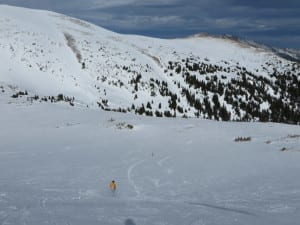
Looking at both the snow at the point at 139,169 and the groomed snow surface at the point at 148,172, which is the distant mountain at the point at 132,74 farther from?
the groomed snow surface at the point at 148,172

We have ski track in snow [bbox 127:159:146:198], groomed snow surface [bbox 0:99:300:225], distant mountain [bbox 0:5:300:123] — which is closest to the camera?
groomed snow surface [bbox 0:99:300:225]

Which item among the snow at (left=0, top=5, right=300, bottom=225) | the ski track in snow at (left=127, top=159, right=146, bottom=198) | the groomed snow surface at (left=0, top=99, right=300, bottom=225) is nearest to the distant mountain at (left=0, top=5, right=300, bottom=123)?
the snow at (left=0, top=5, right=300, bottom=225)

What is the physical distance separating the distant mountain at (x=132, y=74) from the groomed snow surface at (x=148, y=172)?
67.3ft

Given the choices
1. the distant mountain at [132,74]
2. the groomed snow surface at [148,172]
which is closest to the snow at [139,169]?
the groomed snow surface at [148,172]

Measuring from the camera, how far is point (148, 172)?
1678 cm

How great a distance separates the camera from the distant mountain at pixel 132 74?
191 ft

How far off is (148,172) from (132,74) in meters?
53.8

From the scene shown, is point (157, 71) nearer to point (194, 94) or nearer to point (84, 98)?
point (194, 94)

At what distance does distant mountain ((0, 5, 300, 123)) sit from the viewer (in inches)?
2292

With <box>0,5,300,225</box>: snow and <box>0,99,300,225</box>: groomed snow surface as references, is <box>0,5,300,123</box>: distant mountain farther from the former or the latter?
<box>0,99,300,225</box>: groomed snow surface

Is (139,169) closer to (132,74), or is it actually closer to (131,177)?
(131,177)

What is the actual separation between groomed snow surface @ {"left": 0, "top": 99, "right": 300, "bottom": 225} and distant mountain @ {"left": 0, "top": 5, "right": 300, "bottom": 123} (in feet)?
67.3

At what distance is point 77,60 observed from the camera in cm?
7006

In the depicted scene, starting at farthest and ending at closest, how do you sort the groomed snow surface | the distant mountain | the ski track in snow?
the distant mountain, the ski track in snow, the groomed snow surface
